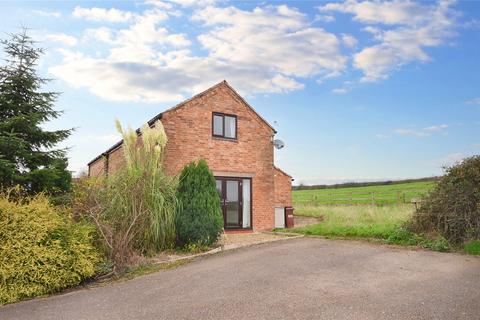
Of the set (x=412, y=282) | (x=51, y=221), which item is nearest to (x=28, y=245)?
(x=51, y=221)

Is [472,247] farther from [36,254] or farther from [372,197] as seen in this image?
[372,197]

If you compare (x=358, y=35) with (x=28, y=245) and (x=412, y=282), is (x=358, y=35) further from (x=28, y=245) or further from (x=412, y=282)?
(x=28, y=245)

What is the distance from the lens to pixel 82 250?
24.2ft

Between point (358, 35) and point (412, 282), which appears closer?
point (412, 282)

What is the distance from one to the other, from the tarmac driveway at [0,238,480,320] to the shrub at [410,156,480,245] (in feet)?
6.20

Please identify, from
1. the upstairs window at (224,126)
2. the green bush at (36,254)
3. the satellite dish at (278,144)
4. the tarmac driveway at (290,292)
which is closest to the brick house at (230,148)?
the upstairs window at (224,126)

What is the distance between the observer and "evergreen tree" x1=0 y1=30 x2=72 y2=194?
9.92 m

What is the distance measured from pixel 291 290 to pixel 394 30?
358 inches

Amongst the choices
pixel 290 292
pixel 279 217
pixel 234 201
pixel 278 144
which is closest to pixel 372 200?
pixel 279 217

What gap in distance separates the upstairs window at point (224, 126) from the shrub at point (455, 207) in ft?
25.6

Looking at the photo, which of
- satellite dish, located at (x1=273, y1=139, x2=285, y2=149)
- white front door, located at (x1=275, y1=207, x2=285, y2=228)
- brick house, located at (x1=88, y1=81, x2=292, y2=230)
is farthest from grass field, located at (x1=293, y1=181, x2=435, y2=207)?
brick house, located at (x1=88, y1=81, x2=292, y2=230)

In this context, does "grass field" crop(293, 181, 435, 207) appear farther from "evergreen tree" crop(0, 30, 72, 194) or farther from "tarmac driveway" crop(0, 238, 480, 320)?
"evergreen tree" crop(0, 30, 72, 194)

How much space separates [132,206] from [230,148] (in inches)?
265

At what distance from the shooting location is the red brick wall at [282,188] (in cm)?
1884
